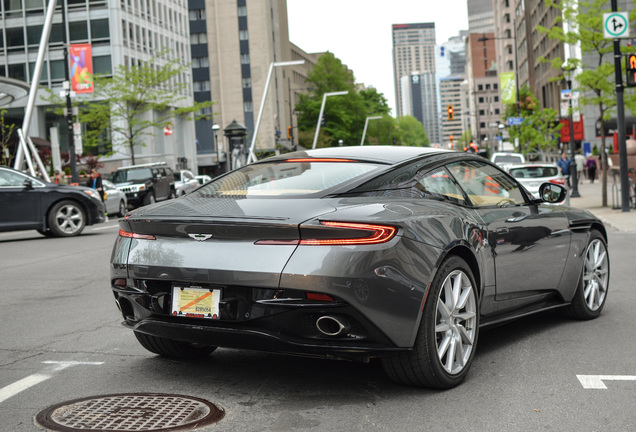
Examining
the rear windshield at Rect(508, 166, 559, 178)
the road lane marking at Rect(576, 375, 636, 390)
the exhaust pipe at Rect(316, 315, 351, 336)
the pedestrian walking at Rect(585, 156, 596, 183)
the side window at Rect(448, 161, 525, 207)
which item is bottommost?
the pedestrian walking at Rect(585, 156, 596, 183)

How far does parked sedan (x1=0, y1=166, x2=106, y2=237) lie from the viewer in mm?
18438

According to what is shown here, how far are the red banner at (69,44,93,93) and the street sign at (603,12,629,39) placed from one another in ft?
63.2

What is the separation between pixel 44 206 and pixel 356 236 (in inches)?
619

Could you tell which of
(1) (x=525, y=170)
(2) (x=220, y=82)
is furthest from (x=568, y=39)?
(2) (x=220, y=82)

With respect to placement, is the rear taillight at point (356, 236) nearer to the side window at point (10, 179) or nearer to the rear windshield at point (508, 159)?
the side window at point (10, 179)

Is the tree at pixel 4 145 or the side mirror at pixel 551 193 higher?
the tree at pixel 4 145

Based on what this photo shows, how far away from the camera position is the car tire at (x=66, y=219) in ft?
63.2

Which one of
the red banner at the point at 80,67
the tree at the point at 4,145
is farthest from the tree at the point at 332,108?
the red banner at the point at 80,67

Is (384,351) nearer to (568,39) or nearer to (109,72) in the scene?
(568,39)

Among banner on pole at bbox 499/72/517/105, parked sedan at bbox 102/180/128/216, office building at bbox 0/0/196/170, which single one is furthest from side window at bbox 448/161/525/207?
banner on pole at bbox 499/72/517/105

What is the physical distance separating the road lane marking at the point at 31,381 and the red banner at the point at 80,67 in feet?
92.8

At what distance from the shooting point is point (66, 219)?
1959 cm

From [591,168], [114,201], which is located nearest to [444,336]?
[114,201]

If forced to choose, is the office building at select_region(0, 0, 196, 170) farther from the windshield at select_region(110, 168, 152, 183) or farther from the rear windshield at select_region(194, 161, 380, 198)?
the rear windshield at select_region(194, 161, 380, 198)
